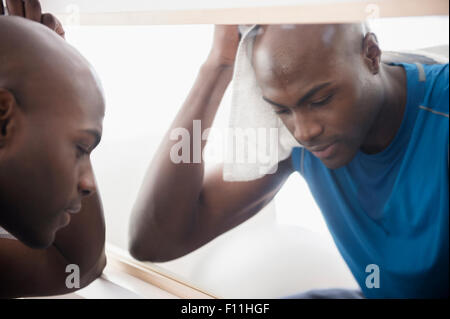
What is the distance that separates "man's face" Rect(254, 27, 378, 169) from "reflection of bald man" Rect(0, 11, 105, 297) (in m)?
0.42

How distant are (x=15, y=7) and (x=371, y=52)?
77 centimetres

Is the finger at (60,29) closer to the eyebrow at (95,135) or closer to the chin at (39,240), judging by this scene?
the eyebrow at (95,135)

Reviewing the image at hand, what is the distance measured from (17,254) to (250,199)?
0.58 m

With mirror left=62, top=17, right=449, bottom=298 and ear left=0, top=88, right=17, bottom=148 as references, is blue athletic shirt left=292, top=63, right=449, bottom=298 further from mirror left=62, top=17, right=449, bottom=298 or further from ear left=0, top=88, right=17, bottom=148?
ear left=0, top=88, right=17, bottom=148

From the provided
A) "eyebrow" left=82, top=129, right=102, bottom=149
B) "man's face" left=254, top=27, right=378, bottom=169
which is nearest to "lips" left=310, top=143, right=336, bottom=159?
"man's face" left=254, top=27, right=378, bottom=169

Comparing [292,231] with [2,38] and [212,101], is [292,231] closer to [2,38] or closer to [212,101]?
[212,101]

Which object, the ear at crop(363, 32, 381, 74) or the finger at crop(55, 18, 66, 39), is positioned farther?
the finger at crop(55, 18, 66, 39)

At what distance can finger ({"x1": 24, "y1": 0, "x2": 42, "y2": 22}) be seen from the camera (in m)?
0.91

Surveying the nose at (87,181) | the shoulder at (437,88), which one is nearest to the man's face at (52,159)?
the nose at (87,181)

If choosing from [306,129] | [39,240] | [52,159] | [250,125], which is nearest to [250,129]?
[250,125]

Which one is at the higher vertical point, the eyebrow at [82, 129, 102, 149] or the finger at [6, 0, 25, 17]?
the finger at [6, 0, 25, 17]

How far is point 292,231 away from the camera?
0.88 metres

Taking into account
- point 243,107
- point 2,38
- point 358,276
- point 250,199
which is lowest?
point 358,276
